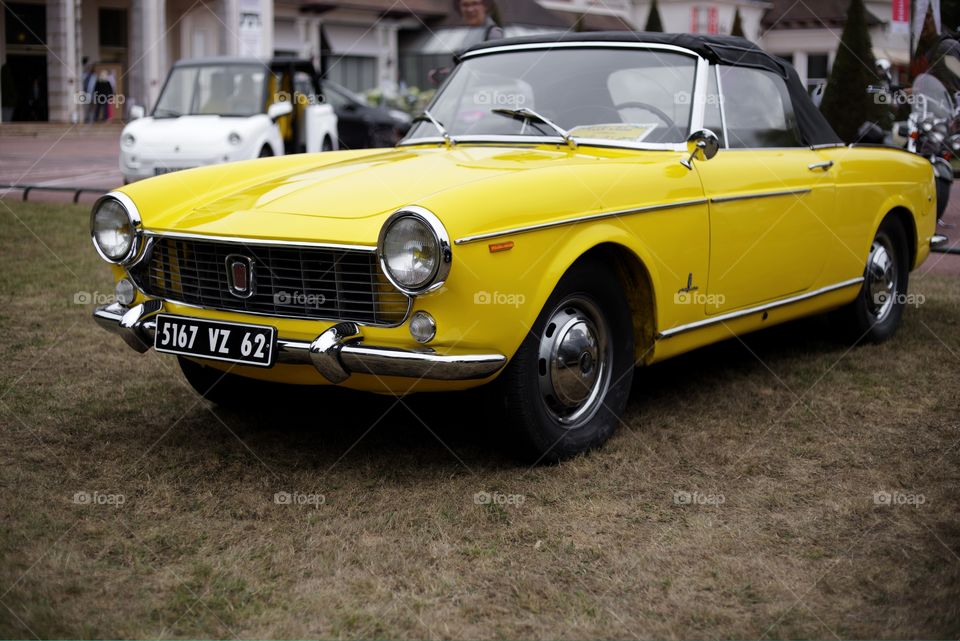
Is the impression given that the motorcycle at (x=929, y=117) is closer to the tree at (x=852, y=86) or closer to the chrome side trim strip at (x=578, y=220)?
the tree at (x=852, y=86)

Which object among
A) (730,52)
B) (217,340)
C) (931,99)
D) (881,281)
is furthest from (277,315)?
(931,99)

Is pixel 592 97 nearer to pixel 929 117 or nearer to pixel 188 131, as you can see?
pixel 188 131

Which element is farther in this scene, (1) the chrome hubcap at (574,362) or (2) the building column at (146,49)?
(2) the building column at (146,49)

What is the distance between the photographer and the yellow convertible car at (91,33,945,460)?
357cm

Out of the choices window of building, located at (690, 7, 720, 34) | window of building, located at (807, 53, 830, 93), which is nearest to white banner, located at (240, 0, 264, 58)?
window of building, located at (690, 7, 720, 34)

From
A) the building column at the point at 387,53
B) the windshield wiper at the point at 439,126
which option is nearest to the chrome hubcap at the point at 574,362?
the windshield wiper at the point at 439,126

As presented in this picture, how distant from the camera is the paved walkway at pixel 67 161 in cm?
1303

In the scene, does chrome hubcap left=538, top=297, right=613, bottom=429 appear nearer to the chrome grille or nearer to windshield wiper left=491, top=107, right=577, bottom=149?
the chrome grille

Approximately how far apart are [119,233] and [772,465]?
258 cm

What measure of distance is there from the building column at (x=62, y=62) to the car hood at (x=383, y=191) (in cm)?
2695

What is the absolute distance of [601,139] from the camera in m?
4.67

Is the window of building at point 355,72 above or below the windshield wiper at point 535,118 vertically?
below

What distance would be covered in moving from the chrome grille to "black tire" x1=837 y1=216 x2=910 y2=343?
3244mm
